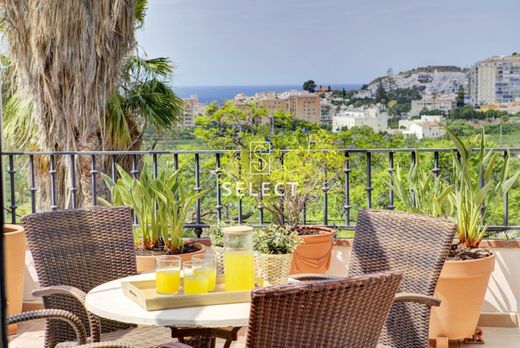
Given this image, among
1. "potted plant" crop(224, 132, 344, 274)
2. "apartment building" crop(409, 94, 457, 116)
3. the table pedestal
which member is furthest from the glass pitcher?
"apartment building" crop(409, 94, 457, 116)

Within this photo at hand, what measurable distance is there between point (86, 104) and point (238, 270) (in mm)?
6025

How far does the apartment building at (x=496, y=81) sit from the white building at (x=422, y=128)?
4.00 feet

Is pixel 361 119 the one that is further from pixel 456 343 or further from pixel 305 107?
pixel 456 343

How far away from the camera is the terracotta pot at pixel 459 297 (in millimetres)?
3531

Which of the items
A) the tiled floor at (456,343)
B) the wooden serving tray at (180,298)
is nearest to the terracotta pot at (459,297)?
the tiled floor at (456,343)

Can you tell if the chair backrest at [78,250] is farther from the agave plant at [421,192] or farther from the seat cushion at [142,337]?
the agave plant at [421,192]

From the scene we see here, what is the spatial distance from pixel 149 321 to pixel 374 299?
636 mm

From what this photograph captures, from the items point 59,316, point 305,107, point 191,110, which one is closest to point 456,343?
point 59,316

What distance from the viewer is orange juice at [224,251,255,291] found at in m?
2.14

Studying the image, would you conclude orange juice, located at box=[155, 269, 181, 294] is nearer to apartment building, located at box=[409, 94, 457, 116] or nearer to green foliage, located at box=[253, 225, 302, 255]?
green foliage, located at box=[253, 225, 302, 255]

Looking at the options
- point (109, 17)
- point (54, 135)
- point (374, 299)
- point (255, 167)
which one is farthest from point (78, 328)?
point (54, 135)

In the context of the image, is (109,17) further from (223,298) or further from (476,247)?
(223,298)

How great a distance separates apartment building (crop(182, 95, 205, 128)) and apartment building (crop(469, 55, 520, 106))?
560cm

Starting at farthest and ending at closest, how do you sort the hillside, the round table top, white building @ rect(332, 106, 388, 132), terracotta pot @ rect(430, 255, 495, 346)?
the hillside → white building @ rect(332, 106, 388, 132) → terracotta pot @ rect(430, 255, 495, 346) → the round table top
